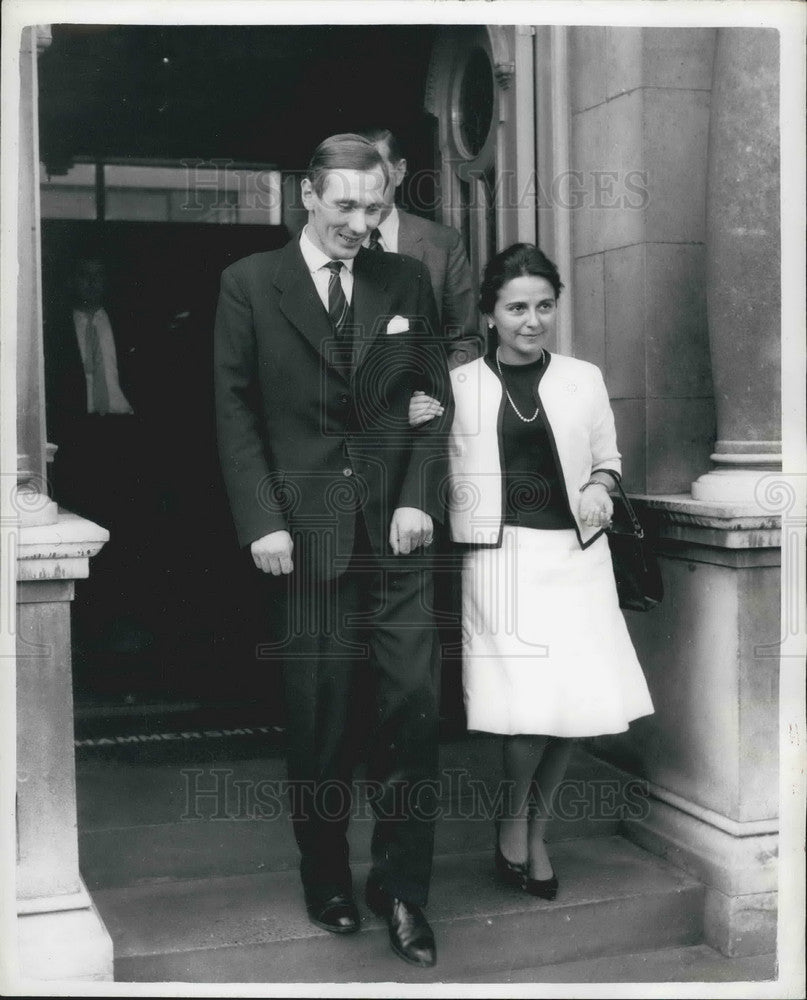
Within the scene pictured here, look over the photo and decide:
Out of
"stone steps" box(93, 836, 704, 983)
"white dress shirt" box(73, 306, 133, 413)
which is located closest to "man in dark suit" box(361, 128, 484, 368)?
"stone steps" box(93, 836, 704, 983)

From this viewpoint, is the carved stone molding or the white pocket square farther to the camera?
the carved stone molding

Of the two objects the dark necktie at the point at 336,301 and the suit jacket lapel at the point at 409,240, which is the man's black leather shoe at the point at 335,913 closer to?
the dark necktie at the point at 336,301

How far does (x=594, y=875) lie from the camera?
3.96 meters

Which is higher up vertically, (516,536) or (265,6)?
(265,6)

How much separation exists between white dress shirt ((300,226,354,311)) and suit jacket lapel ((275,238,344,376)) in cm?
2

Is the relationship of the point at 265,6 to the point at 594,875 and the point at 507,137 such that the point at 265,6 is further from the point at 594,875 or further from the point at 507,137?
the point at 594,875

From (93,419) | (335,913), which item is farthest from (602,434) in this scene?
(93,419)

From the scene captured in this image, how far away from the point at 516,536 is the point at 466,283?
1108 millimetres

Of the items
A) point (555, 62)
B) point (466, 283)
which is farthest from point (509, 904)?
point (555, 62)

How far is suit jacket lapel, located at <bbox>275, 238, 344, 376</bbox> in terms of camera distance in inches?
134

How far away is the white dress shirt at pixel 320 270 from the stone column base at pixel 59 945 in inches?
71.6

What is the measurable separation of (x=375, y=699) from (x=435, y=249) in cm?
169

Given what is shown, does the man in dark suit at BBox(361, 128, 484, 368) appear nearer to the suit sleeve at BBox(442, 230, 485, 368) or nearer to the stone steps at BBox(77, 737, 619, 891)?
the suit sleeve at BBox(442, 230, 485, 368)

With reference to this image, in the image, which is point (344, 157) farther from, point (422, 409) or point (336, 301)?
point (422, 409)
